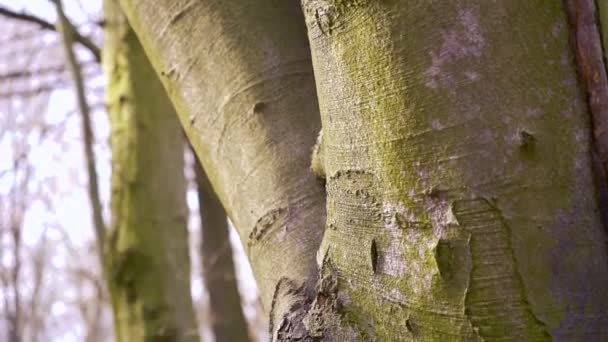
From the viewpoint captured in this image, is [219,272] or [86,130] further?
[219,272]

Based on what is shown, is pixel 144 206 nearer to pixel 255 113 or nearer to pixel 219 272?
pixel 255 113

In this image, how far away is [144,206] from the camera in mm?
1989

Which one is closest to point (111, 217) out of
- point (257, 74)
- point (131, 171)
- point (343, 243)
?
point (131, 171)

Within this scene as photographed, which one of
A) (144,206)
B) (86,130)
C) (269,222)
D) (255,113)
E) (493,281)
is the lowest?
(493,281)

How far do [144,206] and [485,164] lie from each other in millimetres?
1635

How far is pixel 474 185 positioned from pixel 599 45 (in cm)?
14

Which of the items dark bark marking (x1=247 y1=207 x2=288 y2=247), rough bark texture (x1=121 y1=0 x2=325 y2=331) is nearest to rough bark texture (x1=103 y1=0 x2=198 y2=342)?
rough bark texture (x1=121 y1=0 x2=325 y2=331)

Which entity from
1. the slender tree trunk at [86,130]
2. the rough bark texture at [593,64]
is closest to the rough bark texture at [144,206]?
the slender tree trunk at [86,130]

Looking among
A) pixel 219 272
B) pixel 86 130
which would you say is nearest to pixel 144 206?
pixel 86 130

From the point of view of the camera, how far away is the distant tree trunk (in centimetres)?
330

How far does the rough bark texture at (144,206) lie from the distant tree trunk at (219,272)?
1.20 meters

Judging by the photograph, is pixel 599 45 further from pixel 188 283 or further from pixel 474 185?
pixel 188 283

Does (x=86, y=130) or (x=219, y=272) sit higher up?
(x=86, y=130)

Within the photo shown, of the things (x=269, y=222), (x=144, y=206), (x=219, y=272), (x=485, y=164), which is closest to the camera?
(x=485, y=164)
